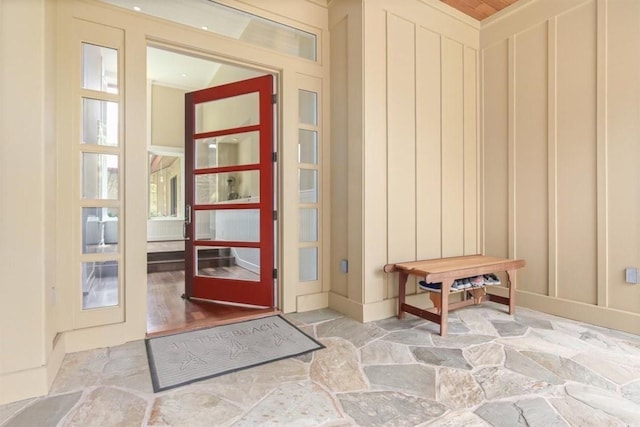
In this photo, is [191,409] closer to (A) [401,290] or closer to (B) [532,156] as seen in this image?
(A) [401,290]

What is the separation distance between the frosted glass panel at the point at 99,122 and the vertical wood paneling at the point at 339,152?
1.90 meters

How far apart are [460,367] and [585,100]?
264 centimetres

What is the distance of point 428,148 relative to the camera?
3.16 metres

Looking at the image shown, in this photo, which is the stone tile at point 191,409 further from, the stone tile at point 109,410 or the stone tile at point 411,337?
the stone tile at point 411,337

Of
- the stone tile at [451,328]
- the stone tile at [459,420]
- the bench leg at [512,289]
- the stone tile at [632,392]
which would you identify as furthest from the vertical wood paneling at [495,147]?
Result: the stone tile at [459,420]

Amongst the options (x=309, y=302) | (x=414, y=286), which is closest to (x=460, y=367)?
(x=414, y=286)

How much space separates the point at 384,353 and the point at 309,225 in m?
1.46

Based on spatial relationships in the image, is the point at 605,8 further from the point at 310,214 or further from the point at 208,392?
the point at 208,392

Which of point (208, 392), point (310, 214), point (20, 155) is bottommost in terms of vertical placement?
point (208, 392)

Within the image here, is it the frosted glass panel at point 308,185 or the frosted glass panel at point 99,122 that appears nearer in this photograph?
the frosted glass panel at point 99,122

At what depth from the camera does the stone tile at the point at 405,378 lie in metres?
1.68

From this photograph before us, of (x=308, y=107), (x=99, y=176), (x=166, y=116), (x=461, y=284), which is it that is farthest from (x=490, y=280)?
(x=166, y=116)

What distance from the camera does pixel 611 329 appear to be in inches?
101

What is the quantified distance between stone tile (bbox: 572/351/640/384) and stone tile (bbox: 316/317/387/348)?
1.33 metres
